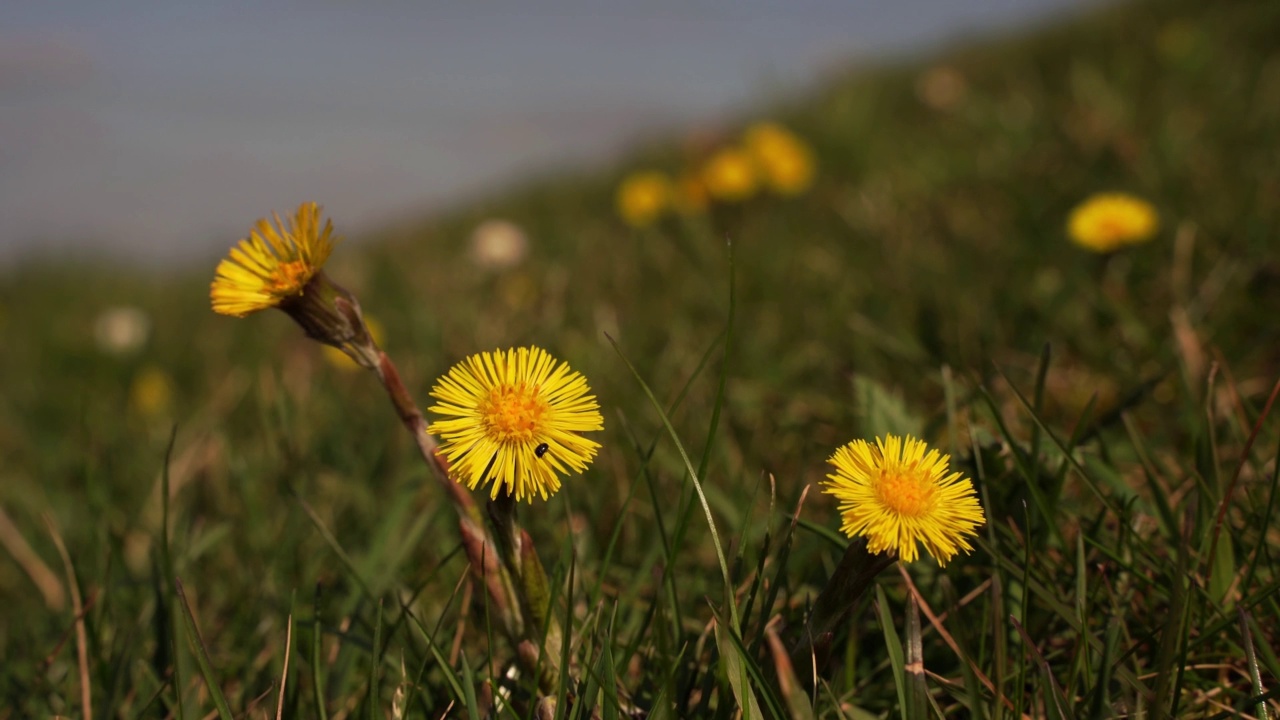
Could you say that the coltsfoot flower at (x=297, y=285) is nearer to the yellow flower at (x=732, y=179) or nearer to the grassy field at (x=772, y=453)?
the grassy field at (x=772, y=453)

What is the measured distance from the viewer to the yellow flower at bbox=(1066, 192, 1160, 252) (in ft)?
6.70

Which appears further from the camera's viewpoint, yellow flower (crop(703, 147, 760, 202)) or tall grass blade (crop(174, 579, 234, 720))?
yellow flower (crop(703, 147, 760, 202))

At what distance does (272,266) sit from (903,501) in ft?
2.40

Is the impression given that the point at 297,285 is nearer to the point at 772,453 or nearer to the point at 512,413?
the point at 512,413

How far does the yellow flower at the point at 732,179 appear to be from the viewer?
10.9 ft

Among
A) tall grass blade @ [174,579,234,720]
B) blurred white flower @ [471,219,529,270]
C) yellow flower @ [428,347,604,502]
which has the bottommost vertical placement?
tall grass blade @ [174,579,234,720]

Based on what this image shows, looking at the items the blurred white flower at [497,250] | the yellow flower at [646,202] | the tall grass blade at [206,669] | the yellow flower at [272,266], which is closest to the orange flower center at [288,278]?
the yellow flower at [272,266]

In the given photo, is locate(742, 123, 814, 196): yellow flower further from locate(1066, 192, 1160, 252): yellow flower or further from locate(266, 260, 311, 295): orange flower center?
locate(266, 260, 311, 295): orange flower center

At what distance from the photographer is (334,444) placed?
2.02 metres

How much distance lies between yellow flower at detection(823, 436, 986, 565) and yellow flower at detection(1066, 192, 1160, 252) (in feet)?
4.79

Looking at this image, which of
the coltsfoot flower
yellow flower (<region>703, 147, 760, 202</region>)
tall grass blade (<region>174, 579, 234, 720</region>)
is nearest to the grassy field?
tall grass blade (<region>174, 579, 234, 720</region>)

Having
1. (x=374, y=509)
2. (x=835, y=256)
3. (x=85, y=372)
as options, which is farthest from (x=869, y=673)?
(x=85, y=372)

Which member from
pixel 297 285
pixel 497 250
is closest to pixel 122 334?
pixel 497 250

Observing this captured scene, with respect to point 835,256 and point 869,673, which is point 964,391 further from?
point 835,256
